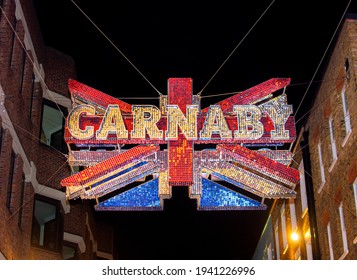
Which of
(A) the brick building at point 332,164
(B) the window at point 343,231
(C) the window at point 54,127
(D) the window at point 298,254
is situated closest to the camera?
(A) the brick building at point 332,164

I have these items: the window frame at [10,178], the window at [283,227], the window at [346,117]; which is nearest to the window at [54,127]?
the window frame at [10,178]

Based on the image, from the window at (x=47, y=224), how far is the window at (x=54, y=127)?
225cm

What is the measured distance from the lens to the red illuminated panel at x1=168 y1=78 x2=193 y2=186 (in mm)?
17469

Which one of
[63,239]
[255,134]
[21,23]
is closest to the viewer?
[255,134]

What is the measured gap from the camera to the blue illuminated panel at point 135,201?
726 inches

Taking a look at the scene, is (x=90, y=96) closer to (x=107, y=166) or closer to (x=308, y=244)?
(x=107, y=166)

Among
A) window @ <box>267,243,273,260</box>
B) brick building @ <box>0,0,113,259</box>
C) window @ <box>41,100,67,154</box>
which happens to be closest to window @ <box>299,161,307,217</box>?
brick building @ <box>0,0,113,259</box>

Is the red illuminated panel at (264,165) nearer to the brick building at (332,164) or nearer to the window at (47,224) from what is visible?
the brick building at (332,164)

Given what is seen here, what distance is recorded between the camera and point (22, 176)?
79.0 feet

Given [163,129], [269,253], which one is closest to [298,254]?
[269,253]

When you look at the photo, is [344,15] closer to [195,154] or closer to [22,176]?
[195,154]

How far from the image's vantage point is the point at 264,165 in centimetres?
1773

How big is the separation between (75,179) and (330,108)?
10.4 metres

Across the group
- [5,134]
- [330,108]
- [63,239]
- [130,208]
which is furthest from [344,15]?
[63,239]
